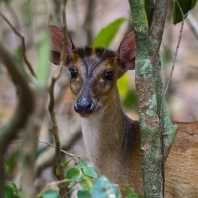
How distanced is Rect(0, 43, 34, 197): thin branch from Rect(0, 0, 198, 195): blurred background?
341cm

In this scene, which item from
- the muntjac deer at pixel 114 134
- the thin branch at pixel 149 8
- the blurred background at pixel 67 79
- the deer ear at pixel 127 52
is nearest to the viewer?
the thin branch at pixel 149 8

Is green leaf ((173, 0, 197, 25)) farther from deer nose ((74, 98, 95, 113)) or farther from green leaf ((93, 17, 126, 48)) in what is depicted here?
green leaf ((93, 17, 126, 48))

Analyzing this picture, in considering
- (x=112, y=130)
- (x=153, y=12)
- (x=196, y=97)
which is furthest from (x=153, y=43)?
(x=196, y=97)

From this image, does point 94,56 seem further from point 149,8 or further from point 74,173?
point 74,173

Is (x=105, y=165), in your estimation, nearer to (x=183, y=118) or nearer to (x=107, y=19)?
(x=183, y=118)

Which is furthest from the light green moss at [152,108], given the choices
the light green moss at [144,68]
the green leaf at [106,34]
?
the green leaf at [106,34]

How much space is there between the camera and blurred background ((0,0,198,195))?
6371 mm

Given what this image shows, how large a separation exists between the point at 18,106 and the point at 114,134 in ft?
7.95

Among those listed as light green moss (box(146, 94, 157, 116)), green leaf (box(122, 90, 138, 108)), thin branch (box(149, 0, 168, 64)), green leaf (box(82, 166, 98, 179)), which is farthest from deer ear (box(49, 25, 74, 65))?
green leaf (box(122, 90, 138, 108))

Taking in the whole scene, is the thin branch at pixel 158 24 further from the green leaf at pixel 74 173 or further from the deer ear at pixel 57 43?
the deer ear at pixel 57 43

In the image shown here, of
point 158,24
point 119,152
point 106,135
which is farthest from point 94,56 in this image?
point 158,24

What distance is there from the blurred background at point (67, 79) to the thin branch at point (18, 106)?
3409mm

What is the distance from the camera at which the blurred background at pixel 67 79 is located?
6.37 m

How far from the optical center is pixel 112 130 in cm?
461
